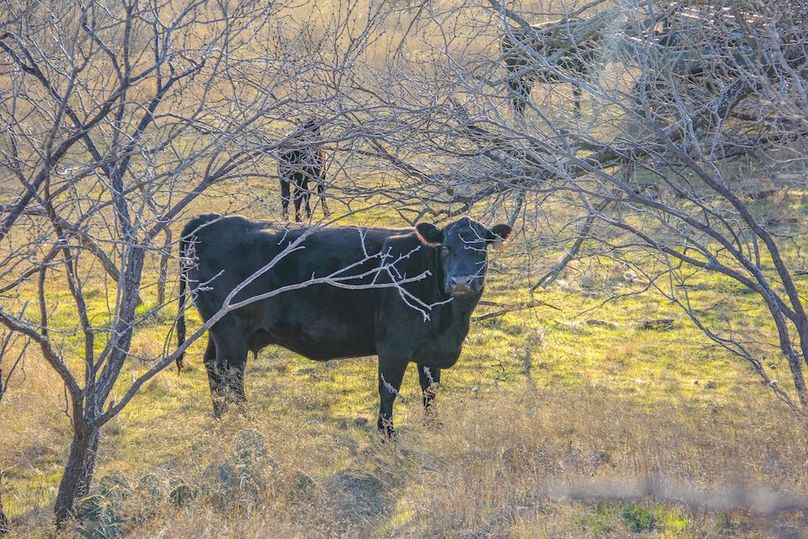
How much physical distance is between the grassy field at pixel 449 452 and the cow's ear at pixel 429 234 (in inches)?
40.1

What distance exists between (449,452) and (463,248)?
5.52 ft

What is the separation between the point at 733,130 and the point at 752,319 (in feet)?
9.35

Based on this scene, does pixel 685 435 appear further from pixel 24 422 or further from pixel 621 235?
pixel 621 235

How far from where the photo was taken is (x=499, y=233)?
26.3ft

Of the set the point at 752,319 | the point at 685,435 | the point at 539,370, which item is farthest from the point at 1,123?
the point at 752,319

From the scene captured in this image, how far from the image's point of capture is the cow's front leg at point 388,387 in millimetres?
7902

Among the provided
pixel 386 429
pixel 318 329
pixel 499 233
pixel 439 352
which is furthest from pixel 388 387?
pixel 499 233

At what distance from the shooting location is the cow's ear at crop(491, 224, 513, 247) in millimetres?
7883

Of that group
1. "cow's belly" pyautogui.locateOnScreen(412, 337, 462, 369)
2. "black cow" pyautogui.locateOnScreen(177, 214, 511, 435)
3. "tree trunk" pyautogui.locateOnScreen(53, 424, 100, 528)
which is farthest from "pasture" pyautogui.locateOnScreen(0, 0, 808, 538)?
"cow's belly" pyautogui.locateOnScreen(412, 337, 462, 369)

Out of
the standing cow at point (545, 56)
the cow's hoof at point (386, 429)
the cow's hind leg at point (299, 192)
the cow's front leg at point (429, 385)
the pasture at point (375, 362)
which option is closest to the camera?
the pasture at point (375, 362)

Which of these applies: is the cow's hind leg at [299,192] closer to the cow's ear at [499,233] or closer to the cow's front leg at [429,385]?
the cow's ear at [499,233]

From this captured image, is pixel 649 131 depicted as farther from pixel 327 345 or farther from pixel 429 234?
pixel 327 345

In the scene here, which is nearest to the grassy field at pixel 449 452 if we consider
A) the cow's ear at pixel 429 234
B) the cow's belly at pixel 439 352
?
the cow's belly at pixel 439 352

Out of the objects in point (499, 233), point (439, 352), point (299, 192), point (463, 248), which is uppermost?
point (299, 192)
